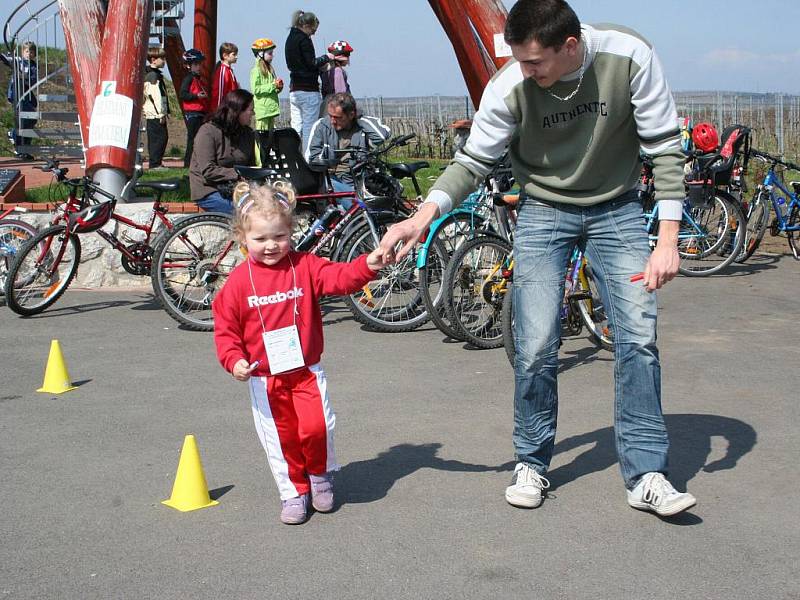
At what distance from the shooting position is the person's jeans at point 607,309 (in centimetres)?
449

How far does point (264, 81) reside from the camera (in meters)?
14.9

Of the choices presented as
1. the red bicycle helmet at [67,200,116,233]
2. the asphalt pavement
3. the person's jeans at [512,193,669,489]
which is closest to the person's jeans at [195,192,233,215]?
the red bicycle helmet at [67,200,116,233]

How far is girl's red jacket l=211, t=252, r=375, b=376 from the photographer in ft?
14.7

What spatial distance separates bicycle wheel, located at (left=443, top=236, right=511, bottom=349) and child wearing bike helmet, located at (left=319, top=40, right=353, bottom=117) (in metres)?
7.32

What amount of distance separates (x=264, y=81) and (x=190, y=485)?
10855mm

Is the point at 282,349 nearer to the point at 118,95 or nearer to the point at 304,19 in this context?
the point at 118,95

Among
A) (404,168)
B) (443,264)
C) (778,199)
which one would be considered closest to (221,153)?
(404,168)

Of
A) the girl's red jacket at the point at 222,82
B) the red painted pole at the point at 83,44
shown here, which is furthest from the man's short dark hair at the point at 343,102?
the girl's red jacket at the point at 222,82

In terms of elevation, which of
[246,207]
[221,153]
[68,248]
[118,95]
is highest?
[118,95]

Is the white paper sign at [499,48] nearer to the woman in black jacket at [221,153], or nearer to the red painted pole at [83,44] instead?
the woman in black jacket at [221,153]

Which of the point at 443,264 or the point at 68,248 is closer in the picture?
the point at 443,264

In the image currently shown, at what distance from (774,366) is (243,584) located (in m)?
4.48

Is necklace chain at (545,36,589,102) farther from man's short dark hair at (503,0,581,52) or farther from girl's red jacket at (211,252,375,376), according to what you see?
girl's red jacket at (211,252,375,376)

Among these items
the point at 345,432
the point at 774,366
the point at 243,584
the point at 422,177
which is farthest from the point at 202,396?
the point at 422,177
